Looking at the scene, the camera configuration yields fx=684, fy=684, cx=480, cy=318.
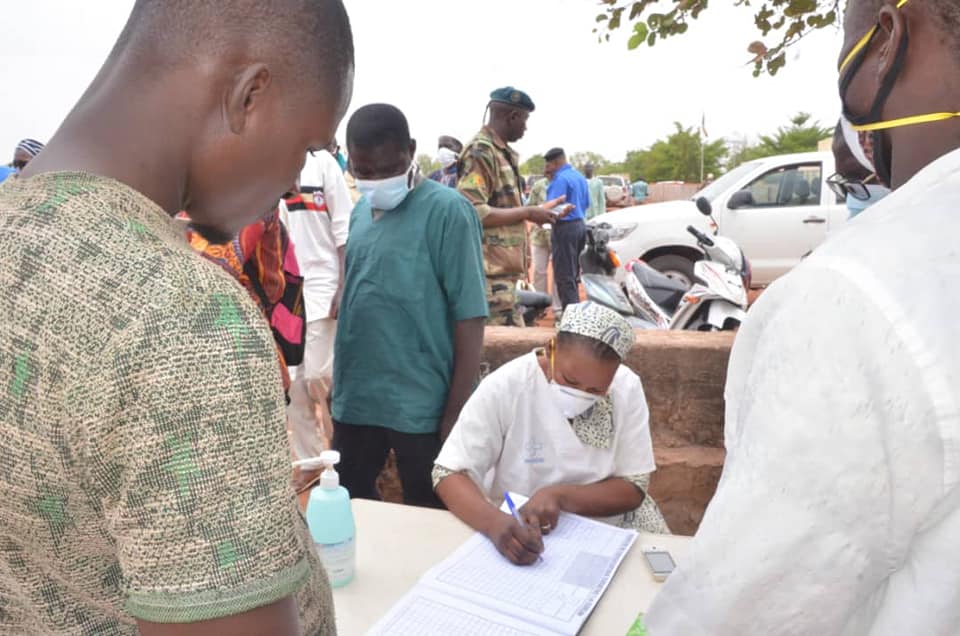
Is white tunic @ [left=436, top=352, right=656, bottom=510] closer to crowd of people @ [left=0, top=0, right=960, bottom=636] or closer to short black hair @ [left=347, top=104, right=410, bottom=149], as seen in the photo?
short black hair @ [left=347, top=104, right=410, bottom=149]

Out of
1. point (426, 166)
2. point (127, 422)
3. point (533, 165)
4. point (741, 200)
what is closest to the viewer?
point (127, 422)

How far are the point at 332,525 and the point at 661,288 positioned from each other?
13.3 feet

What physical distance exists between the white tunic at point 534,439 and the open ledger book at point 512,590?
0.33 metres

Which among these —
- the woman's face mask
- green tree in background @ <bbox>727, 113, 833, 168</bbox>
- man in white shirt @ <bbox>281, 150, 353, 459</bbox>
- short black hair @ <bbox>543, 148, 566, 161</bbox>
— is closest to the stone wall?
the woman's face mask

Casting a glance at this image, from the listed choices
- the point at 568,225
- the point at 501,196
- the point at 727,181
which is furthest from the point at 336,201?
the point at 727,181

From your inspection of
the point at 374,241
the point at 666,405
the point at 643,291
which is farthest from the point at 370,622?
the point at 643,291

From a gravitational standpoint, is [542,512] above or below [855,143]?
below

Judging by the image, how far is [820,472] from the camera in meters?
0.59

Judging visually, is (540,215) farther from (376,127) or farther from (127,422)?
(127,422)

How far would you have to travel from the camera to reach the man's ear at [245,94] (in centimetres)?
69

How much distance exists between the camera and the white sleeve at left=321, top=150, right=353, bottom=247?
3359mm

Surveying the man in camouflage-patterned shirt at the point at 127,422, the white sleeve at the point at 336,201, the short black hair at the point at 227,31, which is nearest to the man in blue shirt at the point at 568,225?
the white sleeve at the point at 336,201

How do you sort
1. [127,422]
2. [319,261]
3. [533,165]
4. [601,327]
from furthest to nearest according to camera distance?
1. [533,165]
2. [319,261]
3. [601,327]
4. [127,422]

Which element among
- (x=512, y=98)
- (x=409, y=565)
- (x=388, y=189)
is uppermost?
(x=512, y=98)
